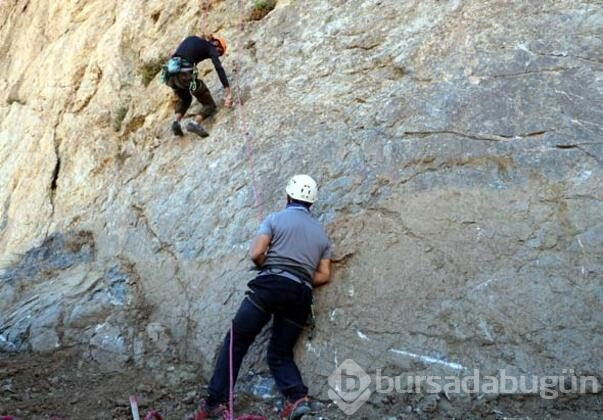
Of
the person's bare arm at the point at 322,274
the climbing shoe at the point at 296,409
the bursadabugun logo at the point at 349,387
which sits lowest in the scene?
the bursadabugun logo at the point at 349,387

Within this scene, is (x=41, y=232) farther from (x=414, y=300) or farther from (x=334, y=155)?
(x=414, y=300)

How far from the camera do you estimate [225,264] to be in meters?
6.53

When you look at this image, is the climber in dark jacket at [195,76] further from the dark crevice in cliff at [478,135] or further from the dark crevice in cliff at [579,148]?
the dark crevice in cliff at [579,148]

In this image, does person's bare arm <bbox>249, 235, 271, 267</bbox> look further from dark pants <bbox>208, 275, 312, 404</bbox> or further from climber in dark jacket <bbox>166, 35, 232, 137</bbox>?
climber in dark jacket <bbox>166, 35, 232, 137</bbox>

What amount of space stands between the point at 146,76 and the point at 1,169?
3520 millimetres

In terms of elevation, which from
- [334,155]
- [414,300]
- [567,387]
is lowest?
[567,387]

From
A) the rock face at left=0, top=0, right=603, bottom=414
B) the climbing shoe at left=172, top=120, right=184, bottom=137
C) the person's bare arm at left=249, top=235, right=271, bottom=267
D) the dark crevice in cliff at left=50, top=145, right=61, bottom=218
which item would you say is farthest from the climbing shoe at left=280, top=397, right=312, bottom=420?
the dark crevice in cliff at left=50, top=145, right=61, bottom=218

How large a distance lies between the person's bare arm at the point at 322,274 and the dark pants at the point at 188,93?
3.16 meters

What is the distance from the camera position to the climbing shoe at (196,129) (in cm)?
775

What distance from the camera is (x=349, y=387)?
5.23 metres

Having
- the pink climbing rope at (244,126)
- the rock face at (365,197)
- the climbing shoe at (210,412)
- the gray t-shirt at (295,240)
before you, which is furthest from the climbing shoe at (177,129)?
the climbing shoe at (210,412)

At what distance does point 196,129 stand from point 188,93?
0.67 metres

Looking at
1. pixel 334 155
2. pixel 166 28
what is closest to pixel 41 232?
pixel 166 28

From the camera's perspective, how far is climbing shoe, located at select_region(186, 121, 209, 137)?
775cm
